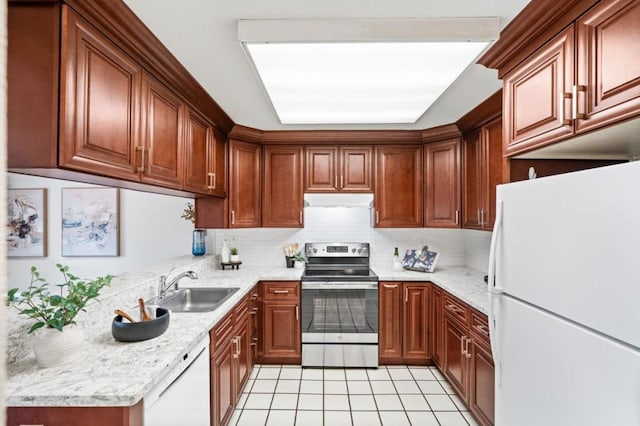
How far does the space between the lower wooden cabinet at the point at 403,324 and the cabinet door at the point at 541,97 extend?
70.9 inches

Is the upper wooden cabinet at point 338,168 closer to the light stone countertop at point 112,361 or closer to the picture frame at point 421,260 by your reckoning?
the picture frame at point 421,260

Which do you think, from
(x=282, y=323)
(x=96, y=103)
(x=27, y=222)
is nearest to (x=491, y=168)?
(x=282, y=323)

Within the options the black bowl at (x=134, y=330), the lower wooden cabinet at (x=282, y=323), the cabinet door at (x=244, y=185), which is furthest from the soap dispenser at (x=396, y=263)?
the black bowl at (x=134, y=330)

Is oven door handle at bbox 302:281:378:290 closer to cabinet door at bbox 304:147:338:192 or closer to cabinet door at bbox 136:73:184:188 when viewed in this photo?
cabinet door at bbox 304:147:338:192

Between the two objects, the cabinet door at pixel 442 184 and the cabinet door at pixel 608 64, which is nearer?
the cabinet door at pixel 608 64

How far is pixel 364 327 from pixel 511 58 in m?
2.51

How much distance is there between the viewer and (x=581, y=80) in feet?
4.51

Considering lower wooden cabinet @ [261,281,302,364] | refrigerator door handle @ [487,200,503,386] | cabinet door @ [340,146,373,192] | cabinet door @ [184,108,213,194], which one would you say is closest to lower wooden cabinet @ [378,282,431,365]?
lower wooden cabinet @ [261,281,302,364]

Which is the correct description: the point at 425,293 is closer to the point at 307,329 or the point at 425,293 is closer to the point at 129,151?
the point at 307,329

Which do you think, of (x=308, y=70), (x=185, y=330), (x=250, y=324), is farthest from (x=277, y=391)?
(x=308, y=70)

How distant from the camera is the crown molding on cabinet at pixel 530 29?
1.41 meters

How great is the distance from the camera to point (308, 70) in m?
1.94

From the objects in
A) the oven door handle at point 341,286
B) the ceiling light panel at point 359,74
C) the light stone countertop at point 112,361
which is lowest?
the oven door handle at point 341,286

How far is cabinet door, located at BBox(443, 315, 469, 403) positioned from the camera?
2.54 meters
